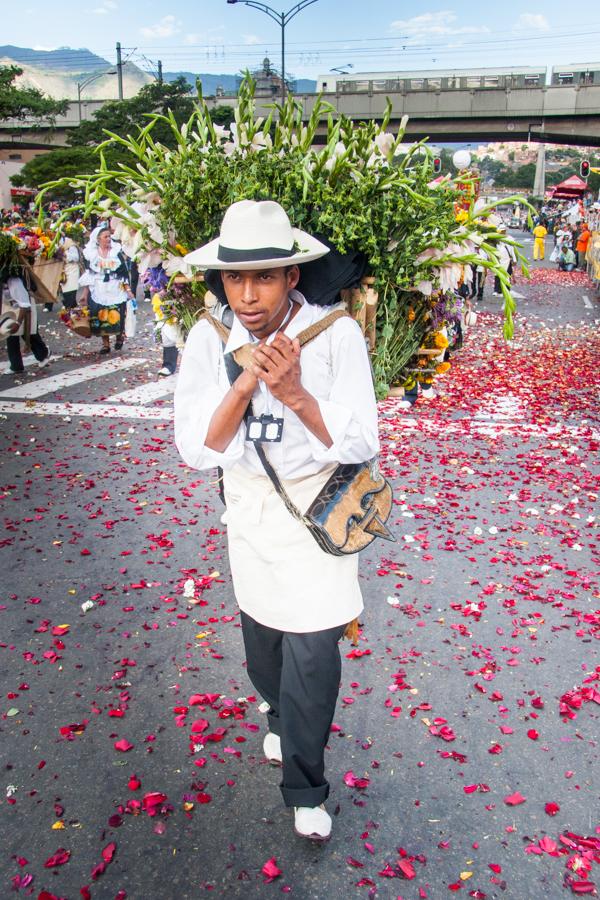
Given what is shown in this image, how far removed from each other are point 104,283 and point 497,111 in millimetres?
55038

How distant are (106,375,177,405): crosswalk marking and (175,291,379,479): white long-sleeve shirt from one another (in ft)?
23.4

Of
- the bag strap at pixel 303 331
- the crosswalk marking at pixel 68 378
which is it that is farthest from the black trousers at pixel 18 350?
the bag strap at pixel 303 331

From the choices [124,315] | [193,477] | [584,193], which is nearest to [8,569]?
[193,477]

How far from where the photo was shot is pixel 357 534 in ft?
9.09

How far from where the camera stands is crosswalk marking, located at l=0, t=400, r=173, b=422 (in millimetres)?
9125

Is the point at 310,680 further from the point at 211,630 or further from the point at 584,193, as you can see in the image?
the point at 584,193

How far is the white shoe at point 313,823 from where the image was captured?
2.88m

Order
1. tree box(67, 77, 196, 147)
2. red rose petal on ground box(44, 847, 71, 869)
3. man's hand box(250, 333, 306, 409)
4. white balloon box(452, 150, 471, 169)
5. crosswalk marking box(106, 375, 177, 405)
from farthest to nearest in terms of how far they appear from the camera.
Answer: tree box(67, 77, 196, 147), white balloon box(452, 150, 471, 169), crosswalk marking box(106, 375, 177, 405), red rose petal on ground box(44, 847, 71, 869), man's hand box(250, 333, 306, 409)

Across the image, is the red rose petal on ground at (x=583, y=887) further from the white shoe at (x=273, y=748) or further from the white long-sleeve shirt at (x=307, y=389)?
the white long-sleeve shirt at (x=307, y=389)

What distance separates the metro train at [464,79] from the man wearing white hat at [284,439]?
193ft

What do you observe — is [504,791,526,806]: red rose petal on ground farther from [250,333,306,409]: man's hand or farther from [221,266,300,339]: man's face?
[221,266,300,339]: man's face

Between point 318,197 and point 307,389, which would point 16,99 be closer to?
point 318,197

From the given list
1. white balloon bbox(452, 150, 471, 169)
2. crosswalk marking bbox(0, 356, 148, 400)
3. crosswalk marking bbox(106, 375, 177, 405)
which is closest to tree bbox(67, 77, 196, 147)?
white balloon bbox(452, 150, 471, 169)

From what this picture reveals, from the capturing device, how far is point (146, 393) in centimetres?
1023
